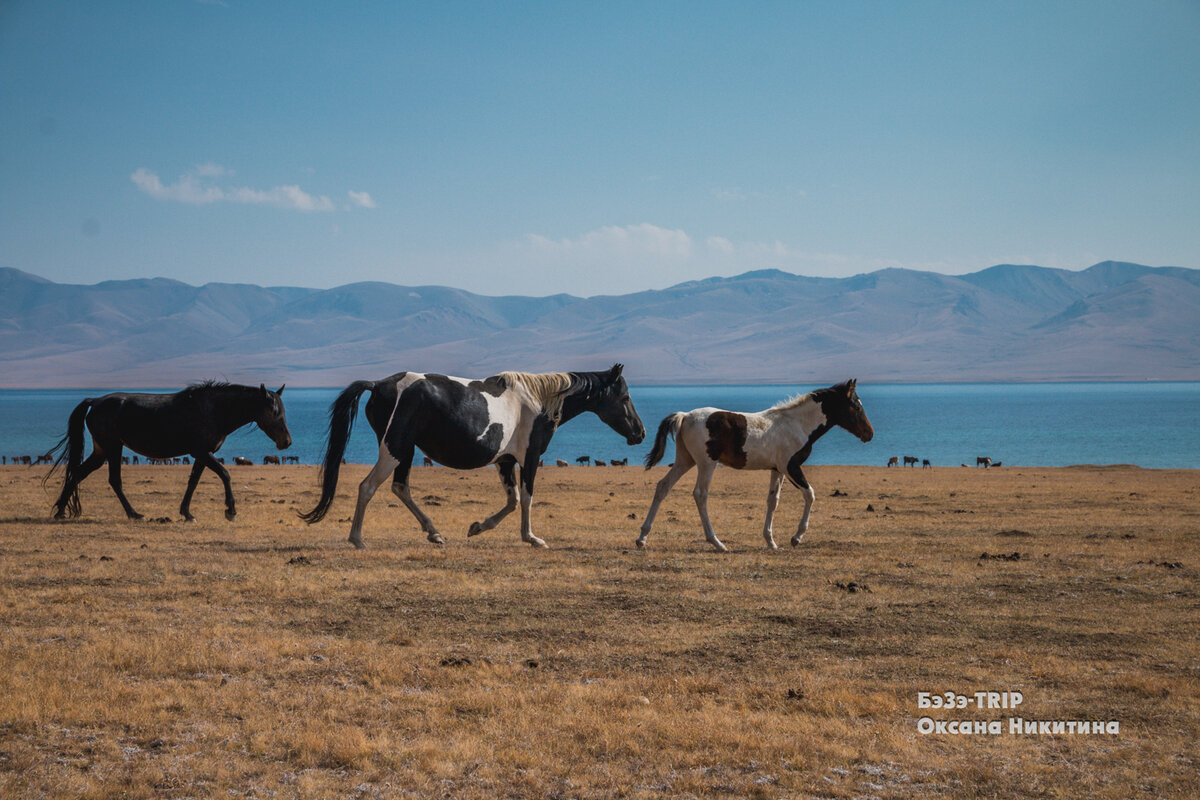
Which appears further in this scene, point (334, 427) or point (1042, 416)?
point (1042, 416)

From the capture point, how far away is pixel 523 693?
7.66m

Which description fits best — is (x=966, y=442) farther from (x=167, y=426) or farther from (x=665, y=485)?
(x=167, y=426)

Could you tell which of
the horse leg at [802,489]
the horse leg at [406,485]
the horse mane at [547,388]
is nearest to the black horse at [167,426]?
the horse leg at [406,485]

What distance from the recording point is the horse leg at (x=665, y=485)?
1599 centimetres

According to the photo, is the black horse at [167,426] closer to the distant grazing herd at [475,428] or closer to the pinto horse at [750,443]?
the distant grazing herd at [475,428]

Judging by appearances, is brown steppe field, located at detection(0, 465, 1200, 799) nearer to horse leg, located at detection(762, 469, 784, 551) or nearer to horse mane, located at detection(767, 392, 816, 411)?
horse leg, located at detection(762, 469, 784, 551)

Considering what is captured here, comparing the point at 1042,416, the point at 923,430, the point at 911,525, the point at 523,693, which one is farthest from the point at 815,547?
the point at 1042,416

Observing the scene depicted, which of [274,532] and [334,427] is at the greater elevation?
[334,427]

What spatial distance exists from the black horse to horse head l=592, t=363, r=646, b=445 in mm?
6526

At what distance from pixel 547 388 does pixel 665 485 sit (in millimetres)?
2683

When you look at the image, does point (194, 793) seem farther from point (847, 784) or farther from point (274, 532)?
point (274, 532)

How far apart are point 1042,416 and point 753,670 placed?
539 feet

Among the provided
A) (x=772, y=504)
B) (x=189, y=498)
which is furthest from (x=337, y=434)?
(x=772, y=504)

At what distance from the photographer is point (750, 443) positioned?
16359 millimetres
